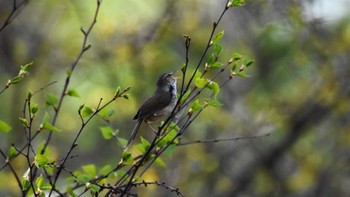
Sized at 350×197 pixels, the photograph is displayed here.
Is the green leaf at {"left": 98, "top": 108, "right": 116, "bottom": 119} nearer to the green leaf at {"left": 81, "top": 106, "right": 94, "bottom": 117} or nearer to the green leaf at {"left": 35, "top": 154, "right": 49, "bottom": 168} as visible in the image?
the green leaf at {"left": 81, "top": 106, "right": 94, "bottom": 117}

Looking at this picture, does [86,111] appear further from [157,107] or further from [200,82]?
[157,107]

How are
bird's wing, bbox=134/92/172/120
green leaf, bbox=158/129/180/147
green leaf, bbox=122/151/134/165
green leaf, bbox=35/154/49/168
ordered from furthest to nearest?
bird's wing, bbox=134/92/172/120
green leaf, bbox=158/129/180/147
green leaf, bbox=122/151/134/165
green leaf, bbox=35/154/49/168

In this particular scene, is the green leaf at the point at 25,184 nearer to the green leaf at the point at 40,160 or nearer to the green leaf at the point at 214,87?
the green leaf at the point at 40,160

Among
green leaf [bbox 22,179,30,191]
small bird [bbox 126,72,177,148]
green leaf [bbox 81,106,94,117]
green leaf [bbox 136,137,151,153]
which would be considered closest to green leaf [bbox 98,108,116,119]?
green leaf [bbox 81,106,94,117]

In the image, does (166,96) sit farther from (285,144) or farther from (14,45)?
(14,45)

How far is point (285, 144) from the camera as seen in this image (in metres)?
9.31

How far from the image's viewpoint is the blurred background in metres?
9.21

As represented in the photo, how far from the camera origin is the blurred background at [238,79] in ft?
30.2

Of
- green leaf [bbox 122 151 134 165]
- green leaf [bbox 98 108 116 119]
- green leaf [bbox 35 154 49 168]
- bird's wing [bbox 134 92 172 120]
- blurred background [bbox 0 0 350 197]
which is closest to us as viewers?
green leaf [bbox 35 154 49 168]

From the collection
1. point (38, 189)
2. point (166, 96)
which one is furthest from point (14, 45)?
point (38, 189)

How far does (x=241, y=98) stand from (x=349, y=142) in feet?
6.69

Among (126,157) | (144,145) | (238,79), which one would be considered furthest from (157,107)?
(238,79)

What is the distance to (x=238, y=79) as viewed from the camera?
11.1 meters

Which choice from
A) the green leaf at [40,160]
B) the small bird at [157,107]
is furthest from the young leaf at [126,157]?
the small bird at [157,107]
